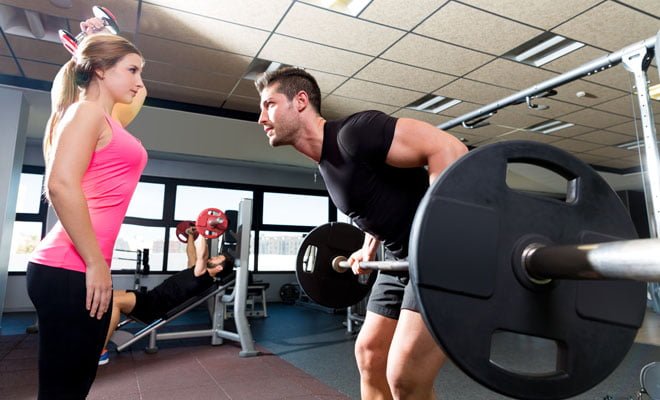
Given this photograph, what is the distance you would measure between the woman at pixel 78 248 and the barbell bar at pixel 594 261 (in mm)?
683

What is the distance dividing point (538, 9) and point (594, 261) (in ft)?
8.84

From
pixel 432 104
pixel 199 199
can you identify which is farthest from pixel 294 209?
pixel 432 104

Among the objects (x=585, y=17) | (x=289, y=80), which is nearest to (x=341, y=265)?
(x=289, y=80)

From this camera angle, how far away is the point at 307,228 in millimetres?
6832

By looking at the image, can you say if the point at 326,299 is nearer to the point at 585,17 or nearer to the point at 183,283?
the point at 183,283

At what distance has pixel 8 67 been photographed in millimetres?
3453

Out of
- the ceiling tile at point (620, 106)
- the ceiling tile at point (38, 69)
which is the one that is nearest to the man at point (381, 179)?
the ceiling tile at point (38, 69)

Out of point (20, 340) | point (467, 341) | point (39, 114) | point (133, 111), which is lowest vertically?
point (20, 340)

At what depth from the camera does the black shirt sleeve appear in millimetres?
896

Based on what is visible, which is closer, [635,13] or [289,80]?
[289,80]

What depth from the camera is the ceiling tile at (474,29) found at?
2.60 meters

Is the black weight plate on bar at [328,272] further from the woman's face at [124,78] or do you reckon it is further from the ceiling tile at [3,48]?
the ceiling tile at [3,48]

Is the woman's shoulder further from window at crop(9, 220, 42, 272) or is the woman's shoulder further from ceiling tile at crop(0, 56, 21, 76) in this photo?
window at crop(9, 220, 42, 272)

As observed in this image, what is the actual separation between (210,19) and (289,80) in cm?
189
